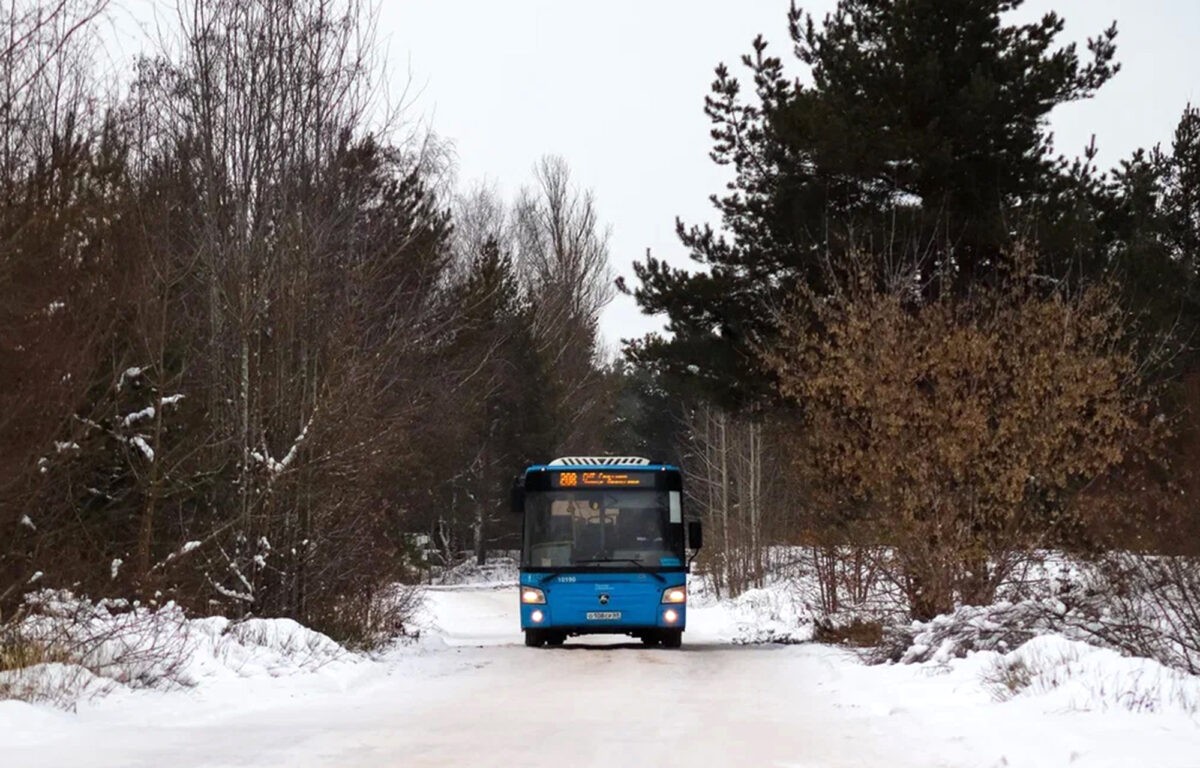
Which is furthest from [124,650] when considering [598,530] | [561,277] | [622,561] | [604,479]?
[561,277]

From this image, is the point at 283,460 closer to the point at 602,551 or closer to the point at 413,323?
the point at 413,323

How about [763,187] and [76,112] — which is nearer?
[76,112]

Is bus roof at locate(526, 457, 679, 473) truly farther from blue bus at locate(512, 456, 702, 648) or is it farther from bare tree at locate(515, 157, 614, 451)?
bare tree at locate(515, 157, 614, 451)

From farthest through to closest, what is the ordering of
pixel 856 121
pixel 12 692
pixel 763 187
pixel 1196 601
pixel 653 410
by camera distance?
1. pixel 653 410
2. pixel 763 187
3. pixel 856 121
4. pixel 1196 601
5. pixel 12 692

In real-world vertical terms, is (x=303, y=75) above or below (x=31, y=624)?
above

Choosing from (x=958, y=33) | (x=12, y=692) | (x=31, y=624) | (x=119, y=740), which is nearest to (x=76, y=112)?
(x=31, y=624)

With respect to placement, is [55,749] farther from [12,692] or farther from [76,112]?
[76,112]

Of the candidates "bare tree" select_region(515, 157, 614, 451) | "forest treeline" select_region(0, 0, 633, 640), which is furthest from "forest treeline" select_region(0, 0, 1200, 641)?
"bare tree" select_region(515, 157, 614, 451)

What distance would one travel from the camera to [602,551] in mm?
27188

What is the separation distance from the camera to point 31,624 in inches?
587

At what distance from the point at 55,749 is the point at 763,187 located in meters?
21.5

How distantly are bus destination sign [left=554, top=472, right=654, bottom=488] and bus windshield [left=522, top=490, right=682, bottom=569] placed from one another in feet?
0.38

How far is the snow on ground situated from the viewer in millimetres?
10867

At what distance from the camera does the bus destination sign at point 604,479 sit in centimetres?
2777
